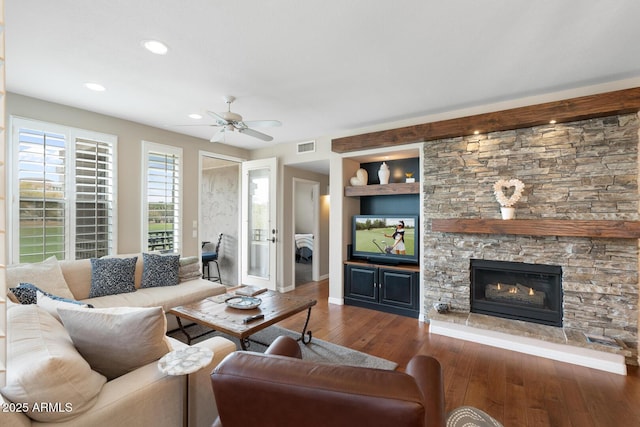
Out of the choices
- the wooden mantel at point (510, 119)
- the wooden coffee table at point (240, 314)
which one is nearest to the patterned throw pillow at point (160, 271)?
the wooden coffee table at point (240, 314)

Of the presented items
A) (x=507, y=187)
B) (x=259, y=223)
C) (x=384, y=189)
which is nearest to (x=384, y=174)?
(x=384, y=189)

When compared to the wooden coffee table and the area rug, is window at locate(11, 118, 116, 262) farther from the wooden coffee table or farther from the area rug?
the wooden coffee table

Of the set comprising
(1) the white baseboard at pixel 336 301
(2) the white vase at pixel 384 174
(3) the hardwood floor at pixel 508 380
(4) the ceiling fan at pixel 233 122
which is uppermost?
(4) the ceiling fan at pixel 233 122

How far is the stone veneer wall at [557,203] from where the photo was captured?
9.00 ft

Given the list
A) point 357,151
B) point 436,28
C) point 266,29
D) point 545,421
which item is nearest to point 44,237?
point 266,29

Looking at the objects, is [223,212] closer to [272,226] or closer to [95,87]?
[272,226]

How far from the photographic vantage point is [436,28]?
2.01 m

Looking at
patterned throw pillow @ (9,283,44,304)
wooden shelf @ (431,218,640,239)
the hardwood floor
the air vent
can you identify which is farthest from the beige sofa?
the air vent

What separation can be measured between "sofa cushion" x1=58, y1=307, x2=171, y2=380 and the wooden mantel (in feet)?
11.0

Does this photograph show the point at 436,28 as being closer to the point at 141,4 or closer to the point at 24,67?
the point at 141,4

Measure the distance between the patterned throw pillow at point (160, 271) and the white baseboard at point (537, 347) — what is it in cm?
320

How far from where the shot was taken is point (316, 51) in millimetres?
2289

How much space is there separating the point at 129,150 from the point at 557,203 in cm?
527

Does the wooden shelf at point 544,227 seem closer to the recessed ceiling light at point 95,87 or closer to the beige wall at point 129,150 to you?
the beige wall at point 129,150
